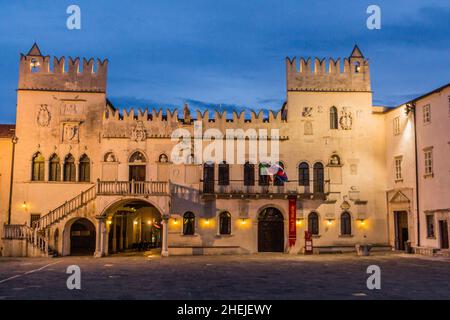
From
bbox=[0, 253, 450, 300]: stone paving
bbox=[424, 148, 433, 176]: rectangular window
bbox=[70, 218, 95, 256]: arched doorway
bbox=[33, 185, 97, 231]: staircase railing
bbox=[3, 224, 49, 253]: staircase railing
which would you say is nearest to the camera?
bbox=[0, 253, 450, 300]: stone paving

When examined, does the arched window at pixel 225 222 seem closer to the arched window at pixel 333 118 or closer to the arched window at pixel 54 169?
the arched window at pixel 333 118

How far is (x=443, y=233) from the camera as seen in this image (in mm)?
31750

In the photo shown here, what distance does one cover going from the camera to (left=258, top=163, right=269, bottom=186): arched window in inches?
1436

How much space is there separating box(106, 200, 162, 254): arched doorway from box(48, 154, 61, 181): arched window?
15.8ft

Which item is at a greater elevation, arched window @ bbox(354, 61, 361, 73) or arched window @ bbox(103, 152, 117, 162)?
arched window @ bbox(354, 61, 361, 73)

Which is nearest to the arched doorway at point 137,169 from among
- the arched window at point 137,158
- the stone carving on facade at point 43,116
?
the arched window at point 137,158

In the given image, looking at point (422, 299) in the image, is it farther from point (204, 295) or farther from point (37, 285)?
point (37, 285)

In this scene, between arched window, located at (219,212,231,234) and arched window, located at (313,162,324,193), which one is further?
arched window, located at (313,162,324,193)

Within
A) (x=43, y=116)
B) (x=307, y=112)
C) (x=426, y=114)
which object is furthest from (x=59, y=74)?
(x=426, y=114)

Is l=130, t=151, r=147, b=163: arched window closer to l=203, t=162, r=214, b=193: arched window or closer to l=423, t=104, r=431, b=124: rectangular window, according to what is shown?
l=203, t=162, r=214, b=193: arched window

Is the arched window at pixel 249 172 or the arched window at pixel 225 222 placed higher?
the arched window at pixel 249 172

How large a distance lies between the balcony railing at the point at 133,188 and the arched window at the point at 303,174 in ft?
32.4

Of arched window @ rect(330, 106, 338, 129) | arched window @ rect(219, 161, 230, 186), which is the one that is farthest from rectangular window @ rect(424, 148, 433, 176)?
arched window @ rect(219, 161, 230, 186)

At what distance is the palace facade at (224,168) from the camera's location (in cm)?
3575
